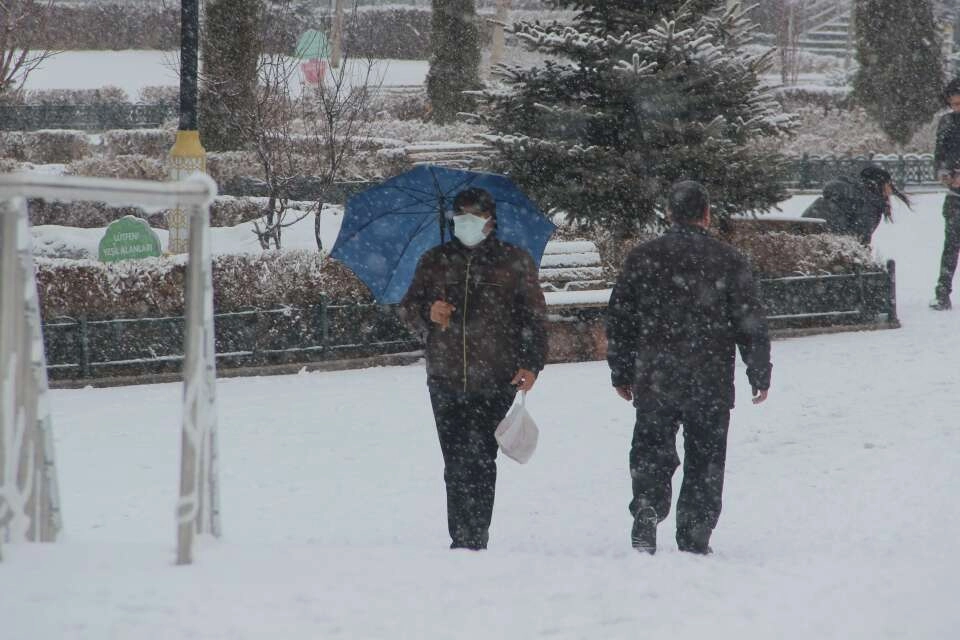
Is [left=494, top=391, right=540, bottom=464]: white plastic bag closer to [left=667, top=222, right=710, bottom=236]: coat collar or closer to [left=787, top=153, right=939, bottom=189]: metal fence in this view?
[left=667, top=222, right=710, bottom=236]: coat collar

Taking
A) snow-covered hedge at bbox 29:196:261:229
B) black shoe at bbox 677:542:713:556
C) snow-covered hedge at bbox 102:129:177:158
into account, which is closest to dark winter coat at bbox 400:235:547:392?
black shoe at bbox 677:542:713:556

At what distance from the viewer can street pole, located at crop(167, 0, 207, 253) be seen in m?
11.2

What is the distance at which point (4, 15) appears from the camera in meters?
15.1

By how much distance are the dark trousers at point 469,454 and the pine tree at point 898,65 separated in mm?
25896

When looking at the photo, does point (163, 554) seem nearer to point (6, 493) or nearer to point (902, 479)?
point (6, 493)

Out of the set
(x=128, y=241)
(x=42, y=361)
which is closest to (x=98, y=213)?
(x=128, y=241)

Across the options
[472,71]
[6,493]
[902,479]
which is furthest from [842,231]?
[472,71]

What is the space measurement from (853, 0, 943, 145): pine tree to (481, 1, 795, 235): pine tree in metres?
18.2

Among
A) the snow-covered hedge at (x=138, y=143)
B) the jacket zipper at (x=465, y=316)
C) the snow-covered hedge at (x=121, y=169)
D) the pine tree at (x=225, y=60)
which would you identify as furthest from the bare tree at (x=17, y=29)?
the jacket zipper at (x=465, y=316)

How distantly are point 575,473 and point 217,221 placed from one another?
10.1 metres

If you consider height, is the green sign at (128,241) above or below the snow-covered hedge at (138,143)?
below

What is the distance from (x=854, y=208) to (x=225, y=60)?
10211 millimetres

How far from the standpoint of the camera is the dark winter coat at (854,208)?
510 inches

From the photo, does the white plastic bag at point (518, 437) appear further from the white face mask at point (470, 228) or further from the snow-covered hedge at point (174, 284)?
the snow-covered hedge at point (174, 284)
